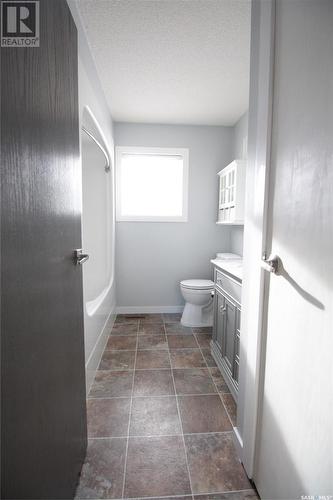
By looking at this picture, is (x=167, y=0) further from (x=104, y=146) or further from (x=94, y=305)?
(x=94, y=305)

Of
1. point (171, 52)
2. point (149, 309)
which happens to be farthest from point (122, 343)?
point (171, 52)

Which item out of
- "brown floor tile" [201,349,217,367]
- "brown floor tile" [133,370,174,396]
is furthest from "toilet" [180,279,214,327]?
"brown floor tile" [133,370,174,396]

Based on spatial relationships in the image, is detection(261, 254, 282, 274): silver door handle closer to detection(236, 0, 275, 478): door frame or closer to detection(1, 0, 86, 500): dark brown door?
detection(236, 0, 275, 478): door frame

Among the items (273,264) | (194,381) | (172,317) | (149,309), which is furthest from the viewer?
(149,309)

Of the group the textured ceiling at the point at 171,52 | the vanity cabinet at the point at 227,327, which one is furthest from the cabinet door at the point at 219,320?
the textured ceiling at the point at 171,52

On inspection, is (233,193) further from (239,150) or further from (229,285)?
(229,285)

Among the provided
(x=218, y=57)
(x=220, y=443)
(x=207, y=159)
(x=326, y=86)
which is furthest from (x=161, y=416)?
(x=207, y=159)

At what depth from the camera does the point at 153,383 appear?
69.6 inches

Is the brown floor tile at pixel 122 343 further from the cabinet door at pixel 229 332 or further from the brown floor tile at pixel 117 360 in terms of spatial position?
the cabinet door at pixel 229 332

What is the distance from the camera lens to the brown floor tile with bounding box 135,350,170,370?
6.48 ft

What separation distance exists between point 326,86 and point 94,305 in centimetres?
193

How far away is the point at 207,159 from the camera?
3.03 meters

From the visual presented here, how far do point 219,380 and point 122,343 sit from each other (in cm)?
102

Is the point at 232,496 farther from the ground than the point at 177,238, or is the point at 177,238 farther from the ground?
the point at 177,238
